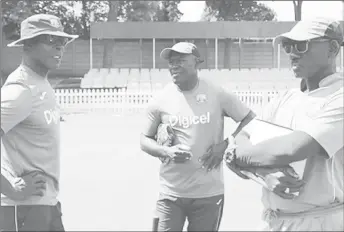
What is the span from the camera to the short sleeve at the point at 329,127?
2180mm

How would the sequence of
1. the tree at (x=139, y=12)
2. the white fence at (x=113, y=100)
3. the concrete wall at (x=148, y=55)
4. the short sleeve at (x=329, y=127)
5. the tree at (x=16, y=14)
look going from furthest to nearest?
the concrete wall at (x=148, y=55), the tree at (x=139, y=12), the white fence at (x=113, y=100), the tree at (x=16, y=14), the short sleeve at (x=329, y=127)

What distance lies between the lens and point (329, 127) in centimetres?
219

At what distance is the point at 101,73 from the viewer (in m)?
25.3

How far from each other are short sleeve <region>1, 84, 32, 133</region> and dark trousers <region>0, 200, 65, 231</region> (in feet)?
1.35

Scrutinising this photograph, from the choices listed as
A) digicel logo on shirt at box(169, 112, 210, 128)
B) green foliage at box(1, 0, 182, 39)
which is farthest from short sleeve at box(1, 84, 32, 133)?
green foliage at box(1, 0, 182, 39)

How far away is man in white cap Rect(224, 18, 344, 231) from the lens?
2188 millimetres

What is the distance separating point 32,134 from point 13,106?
0.20 meters

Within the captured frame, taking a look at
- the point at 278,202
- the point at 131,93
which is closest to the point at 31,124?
the point at 278,202

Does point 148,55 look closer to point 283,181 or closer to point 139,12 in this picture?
point 139,12

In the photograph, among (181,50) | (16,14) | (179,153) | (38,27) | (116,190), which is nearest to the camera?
(38,27)

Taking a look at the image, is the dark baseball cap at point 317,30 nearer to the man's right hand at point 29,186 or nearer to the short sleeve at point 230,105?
the man's right hand at point 29,186

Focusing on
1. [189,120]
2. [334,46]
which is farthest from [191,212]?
[334,46]

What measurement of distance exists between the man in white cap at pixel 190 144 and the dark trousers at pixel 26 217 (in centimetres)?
103

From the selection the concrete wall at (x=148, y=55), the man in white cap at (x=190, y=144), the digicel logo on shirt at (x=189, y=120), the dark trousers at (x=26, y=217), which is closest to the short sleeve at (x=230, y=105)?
the man in white cap at (x=190, y=144)
